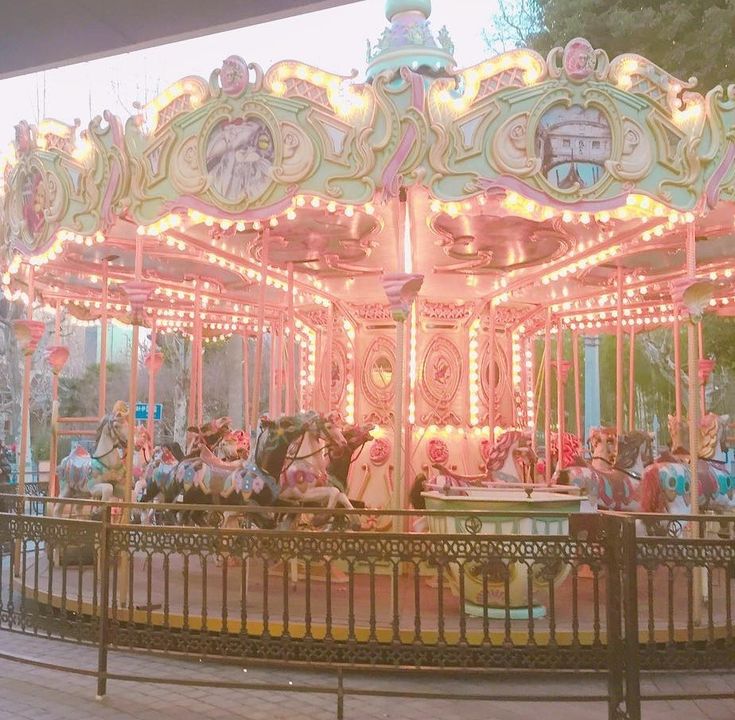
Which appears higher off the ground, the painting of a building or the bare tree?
the bare tree

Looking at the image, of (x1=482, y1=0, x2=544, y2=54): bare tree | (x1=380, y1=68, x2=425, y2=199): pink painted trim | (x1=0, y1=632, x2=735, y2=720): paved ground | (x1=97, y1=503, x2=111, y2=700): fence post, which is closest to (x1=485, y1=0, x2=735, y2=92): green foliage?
(x1=482, y1=0, x2=544, y2=54): bare tree

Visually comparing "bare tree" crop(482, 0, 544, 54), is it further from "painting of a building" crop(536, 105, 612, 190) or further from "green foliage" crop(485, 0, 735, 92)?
"painting of a building" crop(536, 105, 612, 190)

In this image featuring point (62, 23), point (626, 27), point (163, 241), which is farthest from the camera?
point (626, 27)

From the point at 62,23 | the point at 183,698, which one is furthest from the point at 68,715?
the point at 62,23

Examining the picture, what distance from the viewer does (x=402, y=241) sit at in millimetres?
6984

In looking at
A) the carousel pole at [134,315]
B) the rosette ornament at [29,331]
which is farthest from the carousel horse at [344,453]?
the rosette ornament at [29,331]

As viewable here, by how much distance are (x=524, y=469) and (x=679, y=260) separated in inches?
131

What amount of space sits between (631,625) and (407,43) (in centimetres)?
705

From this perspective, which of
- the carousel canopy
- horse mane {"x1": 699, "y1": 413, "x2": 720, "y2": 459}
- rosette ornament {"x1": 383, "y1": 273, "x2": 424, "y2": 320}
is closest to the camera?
the carousel canopy

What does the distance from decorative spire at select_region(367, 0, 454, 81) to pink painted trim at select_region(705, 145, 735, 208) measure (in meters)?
3.07

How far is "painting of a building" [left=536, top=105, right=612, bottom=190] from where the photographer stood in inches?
244

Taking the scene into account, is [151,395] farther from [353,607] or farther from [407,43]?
[353,607]

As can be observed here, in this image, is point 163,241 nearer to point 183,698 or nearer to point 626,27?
point 183,698

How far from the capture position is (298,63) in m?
6.38
